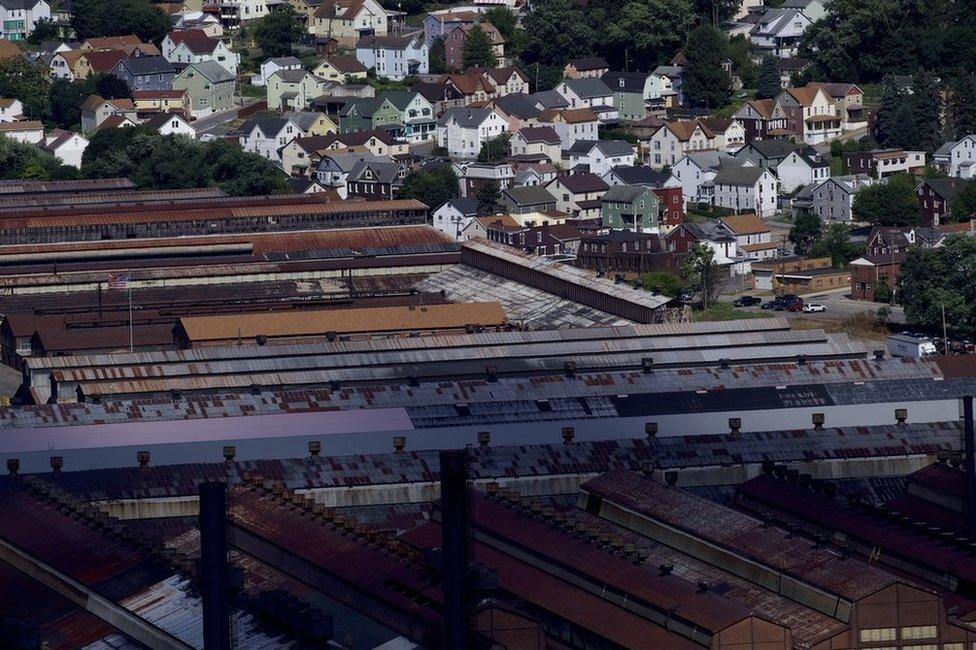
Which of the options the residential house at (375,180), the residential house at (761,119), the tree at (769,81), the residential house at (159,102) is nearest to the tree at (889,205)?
the residential house at (761,119)

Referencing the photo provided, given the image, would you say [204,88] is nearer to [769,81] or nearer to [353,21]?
[353,21]

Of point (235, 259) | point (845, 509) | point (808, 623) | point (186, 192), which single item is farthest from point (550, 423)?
point (186, 192)

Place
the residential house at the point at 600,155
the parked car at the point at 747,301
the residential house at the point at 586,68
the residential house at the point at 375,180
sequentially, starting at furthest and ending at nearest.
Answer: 1. the residential house at the point at 586,68
2. the residential house at the point at 600,155
3. the residential house at the point at 375,180
4. the parked car at the point at 747,301

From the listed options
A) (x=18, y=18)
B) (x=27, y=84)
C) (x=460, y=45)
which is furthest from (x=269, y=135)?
(x=18, y=18)

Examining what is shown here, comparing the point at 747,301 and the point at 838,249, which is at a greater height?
the point at 838,249

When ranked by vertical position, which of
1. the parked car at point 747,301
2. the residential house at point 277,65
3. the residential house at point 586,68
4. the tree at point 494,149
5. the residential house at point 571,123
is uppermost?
the residential house at point 277,65

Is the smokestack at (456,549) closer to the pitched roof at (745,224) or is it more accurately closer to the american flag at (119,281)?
the american flag at (119,281)

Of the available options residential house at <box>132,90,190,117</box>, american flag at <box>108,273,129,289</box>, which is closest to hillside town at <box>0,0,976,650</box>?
residential house at <box>132,90,190,117</box>

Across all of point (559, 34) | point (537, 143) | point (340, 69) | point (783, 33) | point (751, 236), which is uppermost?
point (559, 34)
